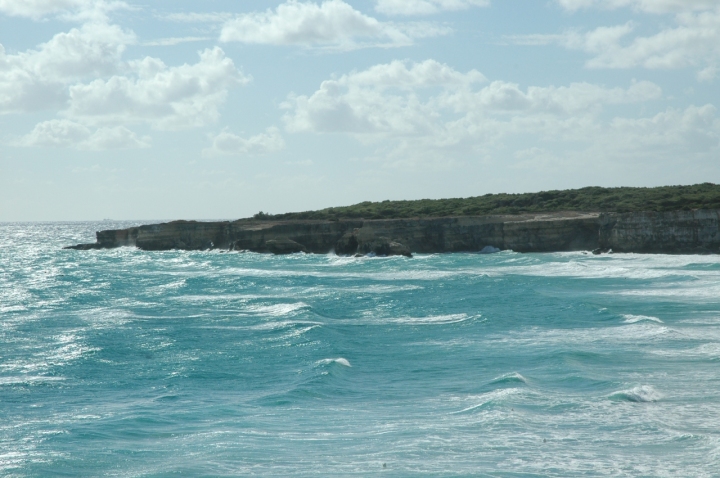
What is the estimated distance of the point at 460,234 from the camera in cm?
6425

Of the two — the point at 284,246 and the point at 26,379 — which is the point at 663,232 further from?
the point at 26,379

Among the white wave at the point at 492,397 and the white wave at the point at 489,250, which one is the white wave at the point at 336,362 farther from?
the white wave at the point at 489,250

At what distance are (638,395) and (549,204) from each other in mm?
59816

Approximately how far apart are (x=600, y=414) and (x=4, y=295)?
35097mm

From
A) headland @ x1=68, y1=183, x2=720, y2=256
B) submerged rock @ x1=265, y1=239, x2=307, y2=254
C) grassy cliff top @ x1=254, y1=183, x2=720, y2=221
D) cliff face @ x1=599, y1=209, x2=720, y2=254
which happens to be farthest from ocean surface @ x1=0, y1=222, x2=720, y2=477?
grassy cliff top @ x1=254, y1=183, x2=720, y2=221

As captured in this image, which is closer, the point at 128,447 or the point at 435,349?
the point at 128,447

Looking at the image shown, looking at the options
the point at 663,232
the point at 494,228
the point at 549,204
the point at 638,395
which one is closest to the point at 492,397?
the point at 638,395

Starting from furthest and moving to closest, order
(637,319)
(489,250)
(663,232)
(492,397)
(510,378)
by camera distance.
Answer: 1. (489,250)
2. (663,232)
3. (637,319)
4. (510,378)
5. (492,397)

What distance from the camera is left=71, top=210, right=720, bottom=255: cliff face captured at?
55.3m

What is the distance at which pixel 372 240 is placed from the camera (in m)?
64.1

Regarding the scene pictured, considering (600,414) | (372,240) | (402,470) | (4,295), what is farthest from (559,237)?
(402,470)

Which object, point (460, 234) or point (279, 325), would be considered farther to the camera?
point (460, 234)

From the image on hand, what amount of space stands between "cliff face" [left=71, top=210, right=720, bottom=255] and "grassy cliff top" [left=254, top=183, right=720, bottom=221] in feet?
19.8

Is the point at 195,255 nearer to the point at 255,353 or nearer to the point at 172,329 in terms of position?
the point at 172,329
